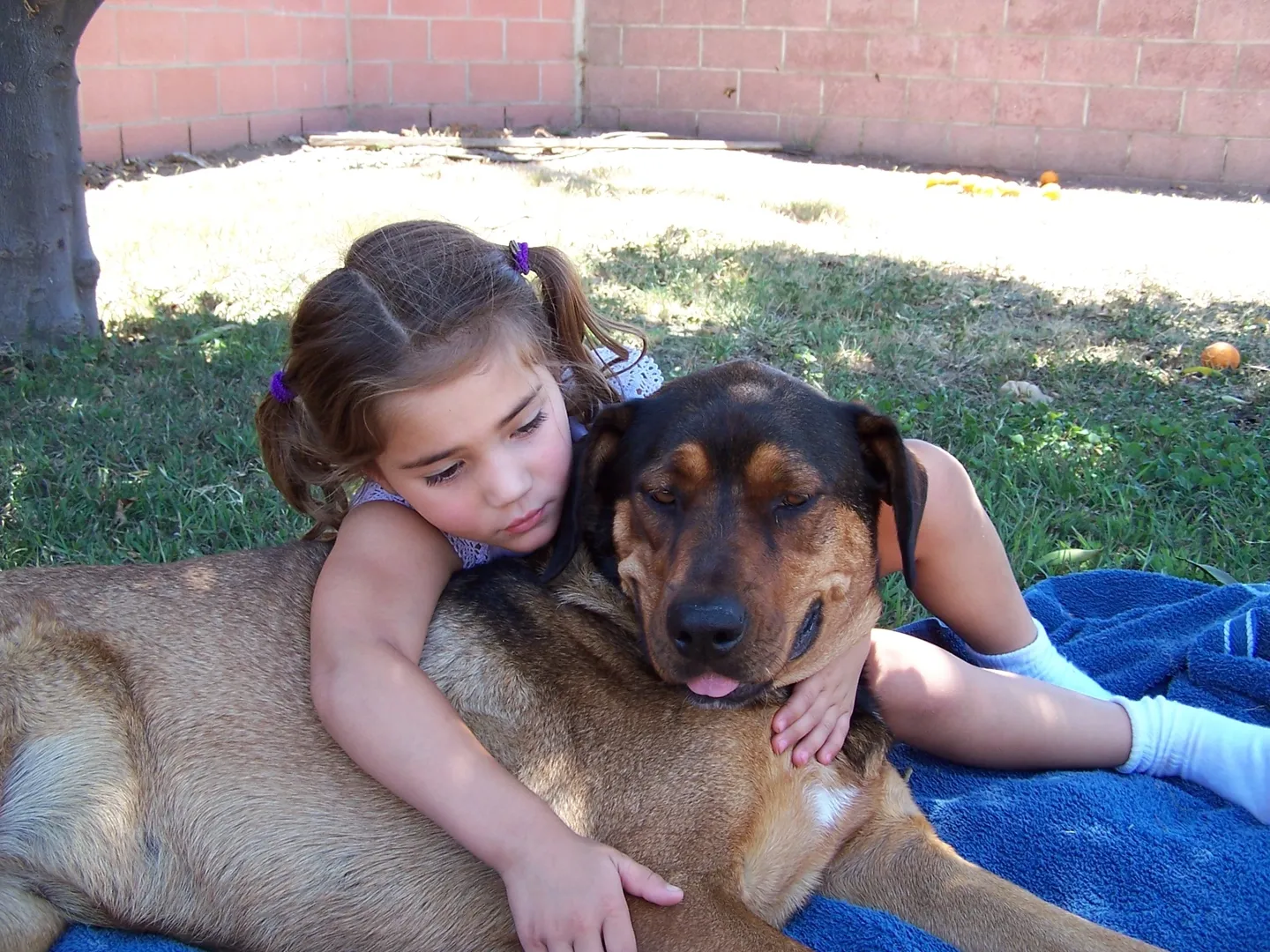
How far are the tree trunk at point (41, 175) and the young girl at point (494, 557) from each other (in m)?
3.87

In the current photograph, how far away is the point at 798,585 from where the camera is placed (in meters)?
3.06

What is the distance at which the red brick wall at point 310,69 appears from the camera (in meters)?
12.0

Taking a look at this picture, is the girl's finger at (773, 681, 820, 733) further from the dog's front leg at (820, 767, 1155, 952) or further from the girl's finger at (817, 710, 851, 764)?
the dog's front leg at (820, 767, 1155, 952)

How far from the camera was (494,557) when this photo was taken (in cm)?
367

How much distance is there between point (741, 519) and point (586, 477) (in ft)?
1.73

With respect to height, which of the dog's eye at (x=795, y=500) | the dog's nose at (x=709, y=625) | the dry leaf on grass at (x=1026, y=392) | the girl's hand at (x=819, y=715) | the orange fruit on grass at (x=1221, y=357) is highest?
the dog's eye at (x=795, y=500)

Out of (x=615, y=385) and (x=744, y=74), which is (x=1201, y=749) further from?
(x=744, y=74)

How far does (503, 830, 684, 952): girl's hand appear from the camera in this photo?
8.83 ft

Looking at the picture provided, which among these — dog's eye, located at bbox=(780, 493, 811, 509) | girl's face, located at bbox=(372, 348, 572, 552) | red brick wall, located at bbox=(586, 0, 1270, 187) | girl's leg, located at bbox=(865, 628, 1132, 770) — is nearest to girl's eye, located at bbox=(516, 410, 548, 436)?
girl's face, located at bbox=(372, 348, 572, 552)

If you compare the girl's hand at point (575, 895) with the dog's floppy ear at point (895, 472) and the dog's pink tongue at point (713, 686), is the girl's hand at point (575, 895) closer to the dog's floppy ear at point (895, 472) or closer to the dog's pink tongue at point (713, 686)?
the dog's pink tongue at point (713, 686)

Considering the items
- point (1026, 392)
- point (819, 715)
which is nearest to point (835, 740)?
point (819, 715)

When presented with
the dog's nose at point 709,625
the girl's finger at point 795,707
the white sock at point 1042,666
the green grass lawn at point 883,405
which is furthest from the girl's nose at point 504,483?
the green grass lawn at point 883,405

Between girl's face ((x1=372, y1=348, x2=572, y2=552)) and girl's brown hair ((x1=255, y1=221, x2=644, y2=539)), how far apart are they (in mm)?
Answer: 64

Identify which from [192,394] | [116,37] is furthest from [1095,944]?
[116,37]
